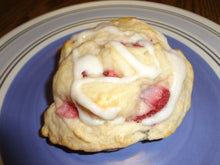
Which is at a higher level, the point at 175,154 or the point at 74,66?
the point at 74,66

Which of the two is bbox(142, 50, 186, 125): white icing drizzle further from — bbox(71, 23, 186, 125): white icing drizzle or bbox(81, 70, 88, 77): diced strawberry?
bbox(81, 70, 88, 77): diced strawberry

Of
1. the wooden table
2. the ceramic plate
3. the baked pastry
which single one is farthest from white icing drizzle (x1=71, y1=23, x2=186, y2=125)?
the wooden table

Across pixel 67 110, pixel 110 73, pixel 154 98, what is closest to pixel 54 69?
pixel 67 110

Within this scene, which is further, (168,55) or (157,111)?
(168,55)

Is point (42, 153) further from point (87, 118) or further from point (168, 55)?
point (168, 55)

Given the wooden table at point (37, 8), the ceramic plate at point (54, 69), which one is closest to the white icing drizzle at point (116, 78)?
the ceramic plate at point (54, 69)

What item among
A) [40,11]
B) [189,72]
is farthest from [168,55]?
[40,11]

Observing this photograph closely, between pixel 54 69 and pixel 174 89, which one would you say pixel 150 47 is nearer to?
pixel 174 89
